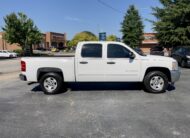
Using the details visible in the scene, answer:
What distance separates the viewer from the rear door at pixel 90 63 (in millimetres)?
9469

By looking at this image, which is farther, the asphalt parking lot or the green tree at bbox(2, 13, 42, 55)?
the green tree at bbox(2, 13, 42, 55)

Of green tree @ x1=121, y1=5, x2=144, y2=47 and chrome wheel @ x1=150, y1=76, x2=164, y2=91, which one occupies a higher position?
green tree @ x1=121, y1=5, x2=144, y2=47

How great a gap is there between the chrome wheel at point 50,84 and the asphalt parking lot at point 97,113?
1.08 ft

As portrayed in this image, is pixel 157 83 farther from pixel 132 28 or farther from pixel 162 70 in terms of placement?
pixel 132 28

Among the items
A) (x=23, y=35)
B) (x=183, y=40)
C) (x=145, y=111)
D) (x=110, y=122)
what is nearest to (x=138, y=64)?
(x=145, y=111)

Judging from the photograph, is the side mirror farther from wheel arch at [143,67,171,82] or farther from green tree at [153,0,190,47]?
green tree at [153,0,190,47]

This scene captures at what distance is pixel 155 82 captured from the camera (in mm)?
9578

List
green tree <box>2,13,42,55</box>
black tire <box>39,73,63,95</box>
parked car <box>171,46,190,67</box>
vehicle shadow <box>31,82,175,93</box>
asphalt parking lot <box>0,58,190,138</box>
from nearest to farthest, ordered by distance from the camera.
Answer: asphalt parking lot <box>0,58,190,138</box>, black tire <box>39,73,63,95</box>, vehicle shadow <box>31,82,175,93</box>, parked car <box>171,46,190,67</box>, green tree <box>2,13,42,55</box>

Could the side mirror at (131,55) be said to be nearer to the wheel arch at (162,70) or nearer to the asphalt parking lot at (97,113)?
the wheel arch at (162,70)

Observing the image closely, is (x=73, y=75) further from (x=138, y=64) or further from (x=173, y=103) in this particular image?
(x=173, y=103)

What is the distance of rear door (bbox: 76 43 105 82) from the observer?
9.47 m

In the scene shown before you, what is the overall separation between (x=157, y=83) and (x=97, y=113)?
341 centimetres

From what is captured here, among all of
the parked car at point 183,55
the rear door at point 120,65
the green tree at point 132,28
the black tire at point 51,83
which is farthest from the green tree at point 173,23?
the black tire at point 51,83

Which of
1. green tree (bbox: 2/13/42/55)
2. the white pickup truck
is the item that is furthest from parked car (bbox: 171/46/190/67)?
green tree (bbox: 2/13/42/55)
